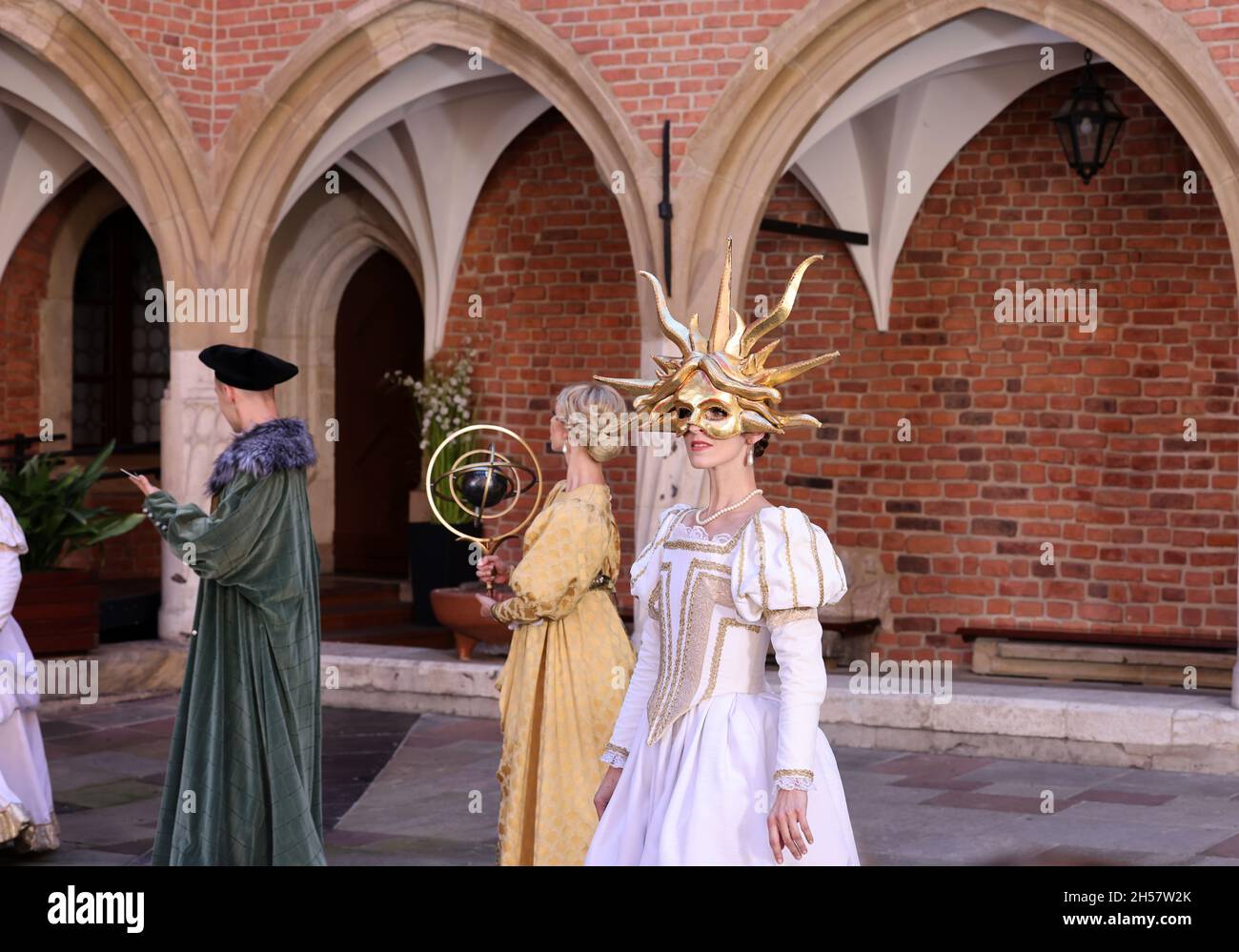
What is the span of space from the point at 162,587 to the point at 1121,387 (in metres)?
5.56

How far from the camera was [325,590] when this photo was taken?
1192 cm

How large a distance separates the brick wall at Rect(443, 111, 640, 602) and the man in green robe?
6644mm

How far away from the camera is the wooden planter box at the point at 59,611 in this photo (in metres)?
9.09

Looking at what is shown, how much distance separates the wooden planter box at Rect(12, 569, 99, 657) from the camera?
9.09 metres

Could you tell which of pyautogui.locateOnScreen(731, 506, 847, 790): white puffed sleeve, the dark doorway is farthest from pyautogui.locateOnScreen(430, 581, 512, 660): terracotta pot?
pyautogui.locateOnScreen(731, 506, 847, 790): white puffed sleeve

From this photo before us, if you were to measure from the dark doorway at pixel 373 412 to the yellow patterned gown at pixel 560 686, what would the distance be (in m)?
7.95

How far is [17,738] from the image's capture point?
5.96 m

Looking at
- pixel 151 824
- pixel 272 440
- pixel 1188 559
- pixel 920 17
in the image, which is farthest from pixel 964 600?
pixel 272 440

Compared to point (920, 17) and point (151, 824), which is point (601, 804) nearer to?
point (151, 824)

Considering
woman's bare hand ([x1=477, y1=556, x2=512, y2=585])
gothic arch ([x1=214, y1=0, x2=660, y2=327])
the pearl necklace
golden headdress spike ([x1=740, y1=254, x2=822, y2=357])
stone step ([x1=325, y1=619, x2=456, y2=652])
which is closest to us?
golden headdress spike ([x1=740, y1=254, x2=822, y2=357])

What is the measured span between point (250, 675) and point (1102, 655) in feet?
21.5

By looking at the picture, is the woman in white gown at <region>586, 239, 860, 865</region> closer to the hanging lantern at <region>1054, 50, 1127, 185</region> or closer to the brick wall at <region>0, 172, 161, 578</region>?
the hanging lantern at <region>1054, 50, 1127, 185</region>

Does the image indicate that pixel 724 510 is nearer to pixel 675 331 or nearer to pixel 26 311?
pixel 675 331

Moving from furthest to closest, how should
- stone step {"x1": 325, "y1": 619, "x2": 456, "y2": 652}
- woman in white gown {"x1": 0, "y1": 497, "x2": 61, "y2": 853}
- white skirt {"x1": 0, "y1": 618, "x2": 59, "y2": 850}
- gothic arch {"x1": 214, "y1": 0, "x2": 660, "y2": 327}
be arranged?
stone step {"x1": 325, "y1": 619, "x2": 456, "y2": 652}, gothic arch {"x1": 214, "y1": 0, "x2": 660, "y2": 327}, white skirt {"x1": 0, "y1": 618, "x2": 59, "y2": 850}, woman in white gown {"x1": 0, "y1": 497, "x2": 61, "y2": 853}
